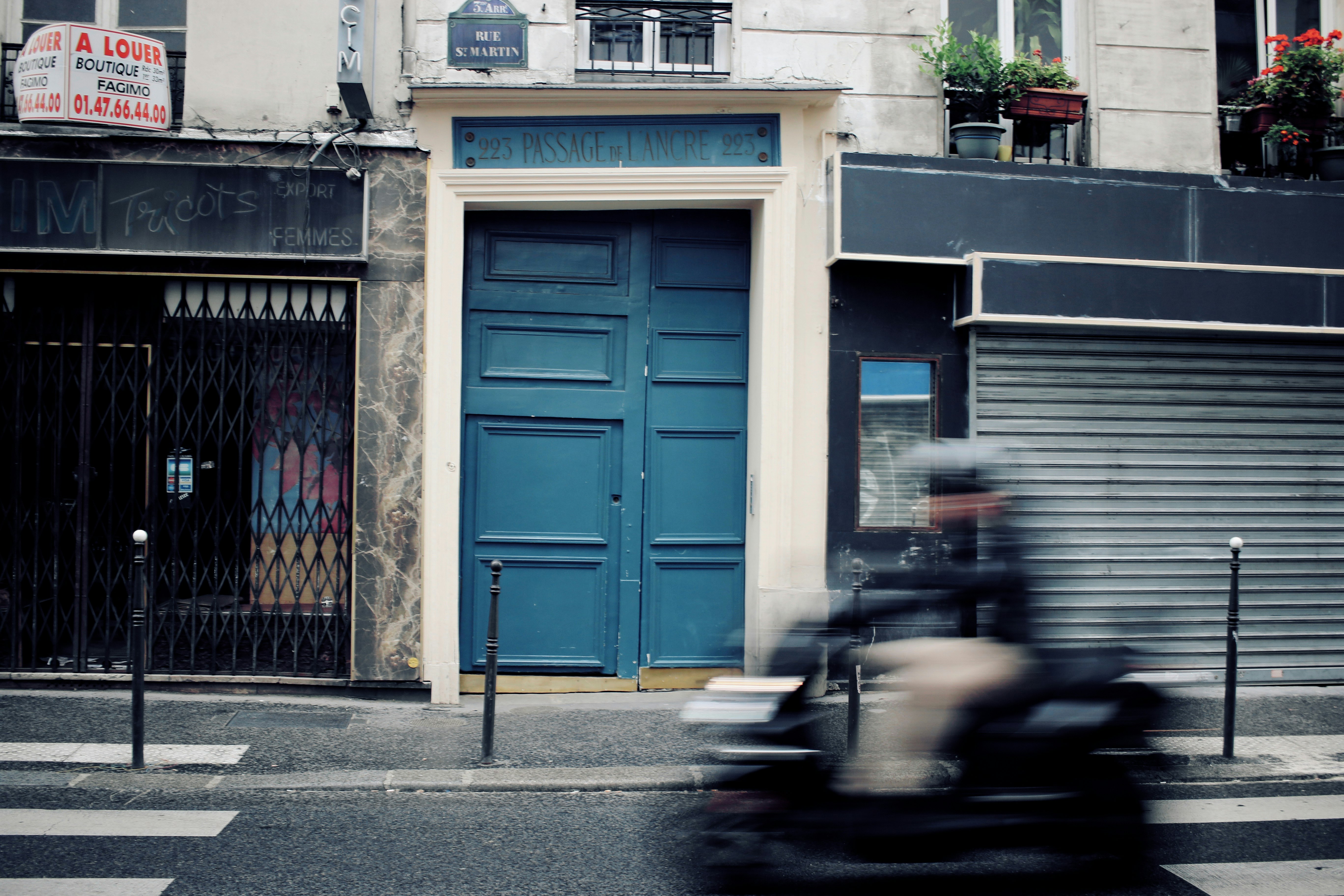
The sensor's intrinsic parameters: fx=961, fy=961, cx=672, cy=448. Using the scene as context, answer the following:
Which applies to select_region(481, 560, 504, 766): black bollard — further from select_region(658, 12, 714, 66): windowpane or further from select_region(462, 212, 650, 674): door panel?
select_region(658, 12, 714, 66): windowpane

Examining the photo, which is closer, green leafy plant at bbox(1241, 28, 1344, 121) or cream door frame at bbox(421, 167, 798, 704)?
cream door frame at bbox(421, 167, 798, 704)

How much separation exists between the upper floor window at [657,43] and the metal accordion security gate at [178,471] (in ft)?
8.91

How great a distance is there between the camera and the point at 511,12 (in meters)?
7.36

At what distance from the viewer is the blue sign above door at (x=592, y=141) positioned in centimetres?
741

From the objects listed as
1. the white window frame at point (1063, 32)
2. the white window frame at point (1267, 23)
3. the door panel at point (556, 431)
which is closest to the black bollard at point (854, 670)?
the door panel at point (556, 431)

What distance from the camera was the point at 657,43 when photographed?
7766mm

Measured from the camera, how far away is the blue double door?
304 inches

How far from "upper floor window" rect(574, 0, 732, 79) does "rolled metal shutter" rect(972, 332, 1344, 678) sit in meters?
3.15

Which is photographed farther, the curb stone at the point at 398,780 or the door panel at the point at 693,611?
the door panel at the point at 693,611

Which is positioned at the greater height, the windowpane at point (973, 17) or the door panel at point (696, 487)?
the windowpane at point (973, 17)

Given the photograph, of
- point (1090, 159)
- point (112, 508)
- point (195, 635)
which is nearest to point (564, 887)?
point (195, 635)

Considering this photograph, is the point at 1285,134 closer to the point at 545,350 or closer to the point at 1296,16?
the point at 1296,16

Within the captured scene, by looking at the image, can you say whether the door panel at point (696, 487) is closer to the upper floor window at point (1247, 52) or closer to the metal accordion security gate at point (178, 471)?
the metal accordion security gate at point (178, 471)

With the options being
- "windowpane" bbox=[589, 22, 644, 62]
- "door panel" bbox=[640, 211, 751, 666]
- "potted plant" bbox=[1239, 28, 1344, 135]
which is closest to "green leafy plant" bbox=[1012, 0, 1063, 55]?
"potted plant" bbox=[1239, 28, 1344, 135]
